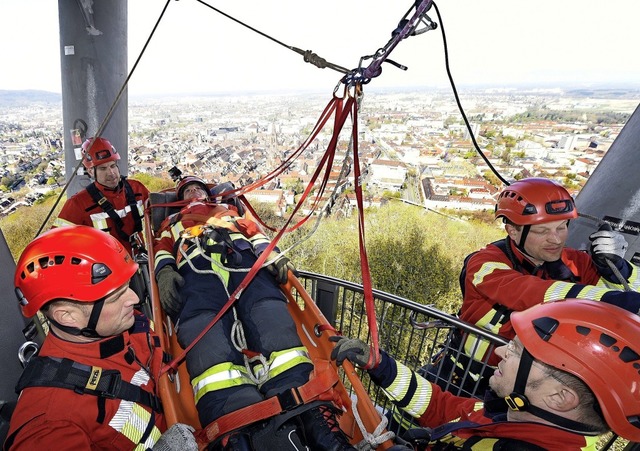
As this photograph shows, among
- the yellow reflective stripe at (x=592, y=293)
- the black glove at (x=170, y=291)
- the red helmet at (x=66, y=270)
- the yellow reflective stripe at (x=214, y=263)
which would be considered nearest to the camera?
the red helmet at (x=66, y=270)

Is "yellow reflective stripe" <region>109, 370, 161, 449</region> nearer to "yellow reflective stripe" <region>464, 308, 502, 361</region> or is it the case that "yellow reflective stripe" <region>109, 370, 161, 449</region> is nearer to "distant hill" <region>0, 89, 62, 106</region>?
"yellow reflective stripe" <region>464, 308, 502, 361</region>

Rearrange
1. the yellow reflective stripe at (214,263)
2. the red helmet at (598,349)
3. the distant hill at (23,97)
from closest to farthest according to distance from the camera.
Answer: the red helmet at (598,349)
the yellow reflective stripe at (214,263)
the distant hill at (23,97)

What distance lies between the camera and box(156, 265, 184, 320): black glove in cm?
242

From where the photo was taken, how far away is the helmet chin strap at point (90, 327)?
4.90ft

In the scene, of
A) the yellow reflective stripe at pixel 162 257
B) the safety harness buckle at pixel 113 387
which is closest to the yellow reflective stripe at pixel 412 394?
the safety harness buckle at pixel 113 387

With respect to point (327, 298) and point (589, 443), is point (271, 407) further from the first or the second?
point (327, 298)

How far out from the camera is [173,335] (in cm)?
240

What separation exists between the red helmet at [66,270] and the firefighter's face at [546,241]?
7.40ft

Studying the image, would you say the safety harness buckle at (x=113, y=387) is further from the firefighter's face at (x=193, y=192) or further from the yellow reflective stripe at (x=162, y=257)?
the firefighter's face at (x=193, y=192)

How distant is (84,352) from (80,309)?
0.59 ft

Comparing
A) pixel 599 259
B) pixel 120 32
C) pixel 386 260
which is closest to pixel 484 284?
pixel 599 259

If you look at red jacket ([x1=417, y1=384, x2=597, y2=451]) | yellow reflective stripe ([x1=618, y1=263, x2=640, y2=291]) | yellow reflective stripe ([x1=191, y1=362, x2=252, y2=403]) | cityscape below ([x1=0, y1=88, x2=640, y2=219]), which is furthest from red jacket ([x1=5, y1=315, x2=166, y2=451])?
cityscape below ([x1=0, y1=88, x2=640, y2=219])

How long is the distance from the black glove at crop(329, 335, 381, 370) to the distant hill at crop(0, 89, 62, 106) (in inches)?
579

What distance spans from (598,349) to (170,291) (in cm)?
231
